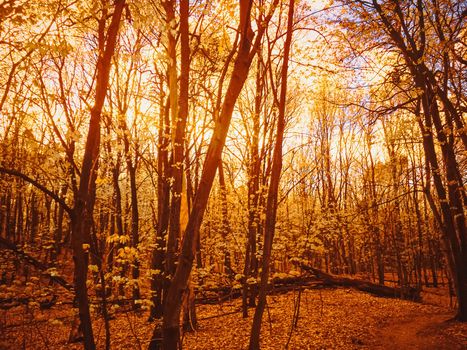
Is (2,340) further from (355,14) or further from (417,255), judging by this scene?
(417,255)

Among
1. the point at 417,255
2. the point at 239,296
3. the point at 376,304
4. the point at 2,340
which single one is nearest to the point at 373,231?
the point at 417,255

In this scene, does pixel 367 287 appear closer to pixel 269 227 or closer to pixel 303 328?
pixel 303 328

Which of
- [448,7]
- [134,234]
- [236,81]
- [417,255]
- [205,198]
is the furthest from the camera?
[417,255]

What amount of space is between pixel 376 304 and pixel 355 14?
11235 millimetres

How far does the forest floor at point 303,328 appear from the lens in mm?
8469

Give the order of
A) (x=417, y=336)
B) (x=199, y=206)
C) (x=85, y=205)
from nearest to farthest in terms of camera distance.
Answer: (x=85, y=205)
(x=199, y=206)
(x=417, y=336)

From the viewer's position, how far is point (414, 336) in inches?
361

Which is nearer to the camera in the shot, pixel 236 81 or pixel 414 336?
pixel 236 81

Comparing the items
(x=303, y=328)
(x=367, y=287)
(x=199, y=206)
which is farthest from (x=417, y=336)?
(x=199, y=206)

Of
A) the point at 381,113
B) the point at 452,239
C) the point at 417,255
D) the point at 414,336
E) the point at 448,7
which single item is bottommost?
the point at 414,336

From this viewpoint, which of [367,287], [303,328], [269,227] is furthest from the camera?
[367,287]

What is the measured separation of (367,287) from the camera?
15.8m

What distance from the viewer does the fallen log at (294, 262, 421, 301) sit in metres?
15.5

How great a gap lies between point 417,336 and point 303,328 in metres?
3.26
